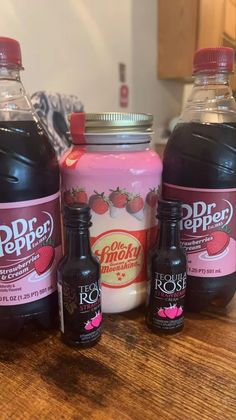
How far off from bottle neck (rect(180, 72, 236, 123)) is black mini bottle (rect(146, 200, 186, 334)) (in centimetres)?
16

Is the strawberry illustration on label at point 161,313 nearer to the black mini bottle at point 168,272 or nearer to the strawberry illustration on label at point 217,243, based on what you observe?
the black mini bottle at point 168,272

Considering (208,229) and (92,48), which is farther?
(92,48)

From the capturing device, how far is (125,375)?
41 cm

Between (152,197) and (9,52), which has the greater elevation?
(9,52)

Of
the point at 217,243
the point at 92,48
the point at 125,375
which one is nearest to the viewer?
the point at 125,375

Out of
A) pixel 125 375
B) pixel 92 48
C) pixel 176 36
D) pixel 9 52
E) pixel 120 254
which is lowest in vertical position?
pixel 125 375

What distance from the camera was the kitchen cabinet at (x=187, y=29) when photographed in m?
1.58

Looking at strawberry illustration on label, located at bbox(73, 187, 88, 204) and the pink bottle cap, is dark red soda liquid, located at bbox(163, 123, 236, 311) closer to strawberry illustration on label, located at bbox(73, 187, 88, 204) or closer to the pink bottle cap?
strawberry illustration on label, located at bbox(73, 187, 88, 204)

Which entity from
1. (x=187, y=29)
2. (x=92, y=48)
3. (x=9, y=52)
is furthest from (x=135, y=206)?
(x=187, y=29)

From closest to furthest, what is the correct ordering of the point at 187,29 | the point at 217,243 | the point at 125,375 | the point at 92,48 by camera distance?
the point at 125,375 < the point at 217,243 < the point at 92,48 < the point at 187,29

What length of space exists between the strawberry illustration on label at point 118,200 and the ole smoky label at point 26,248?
0.08 metres

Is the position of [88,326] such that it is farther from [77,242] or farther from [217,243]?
[217,243]

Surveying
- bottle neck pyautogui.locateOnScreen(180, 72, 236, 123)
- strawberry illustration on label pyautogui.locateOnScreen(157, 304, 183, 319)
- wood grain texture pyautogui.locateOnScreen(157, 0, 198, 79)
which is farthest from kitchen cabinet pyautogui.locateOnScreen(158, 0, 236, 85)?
strawberry illustration on label pyautogui.locateOnScreen(157, 304, 183, 319)

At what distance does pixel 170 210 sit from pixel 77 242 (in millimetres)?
126
